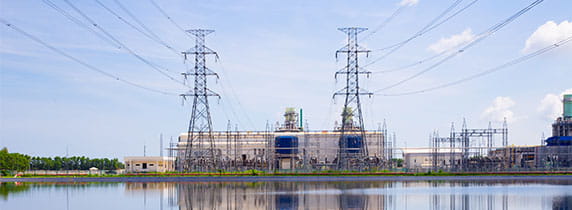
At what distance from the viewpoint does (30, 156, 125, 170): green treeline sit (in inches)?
4525

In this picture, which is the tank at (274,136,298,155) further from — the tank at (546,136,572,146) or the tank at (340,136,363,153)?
the tank at (546,136,572,146)

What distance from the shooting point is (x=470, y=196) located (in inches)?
1189

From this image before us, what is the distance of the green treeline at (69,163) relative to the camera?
114938mm

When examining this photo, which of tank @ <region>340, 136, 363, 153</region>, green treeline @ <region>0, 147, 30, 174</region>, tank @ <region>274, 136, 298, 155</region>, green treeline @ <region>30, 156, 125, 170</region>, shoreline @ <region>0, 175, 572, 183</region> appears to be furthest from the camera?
green treeline @ <region>30, 156, 125, 170</region>

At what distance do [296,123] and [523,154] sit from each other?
32.0 m

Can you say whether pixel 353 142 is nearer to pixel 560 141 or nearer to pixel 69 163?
pixel 560 141

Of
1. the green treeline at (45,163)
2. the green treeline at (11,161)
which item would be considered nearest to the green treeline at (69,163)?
the green treeline at (45,163)

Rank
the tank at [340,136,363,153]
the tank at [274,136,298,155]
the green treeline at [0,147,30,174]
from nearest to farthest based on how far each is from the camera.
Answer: the tank at [340,136,363,153], the tank at [274,136,298,155], the green treeline at [0,147,30,174]

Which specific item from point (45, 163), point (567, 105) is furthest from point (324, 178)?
point (45, 163)

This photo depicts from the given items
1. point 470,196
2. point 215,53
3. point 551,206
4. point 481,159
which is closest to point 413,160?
point 481,159

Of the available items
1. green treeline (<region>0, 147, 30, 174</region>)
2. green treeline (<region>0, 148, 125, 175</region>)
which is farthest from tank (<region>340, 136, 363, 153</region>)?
green treeline (<region>0, 147, 30, 174</region>)

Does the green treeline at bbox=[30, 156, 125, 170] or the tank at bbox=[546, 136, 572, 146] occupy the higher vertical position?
the tank at bbox=[546, 136, 572, 146]

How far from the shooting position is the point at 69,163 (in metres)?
126

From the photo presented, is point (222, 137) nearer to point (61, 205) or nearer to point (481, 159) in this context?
point (481, 159)
